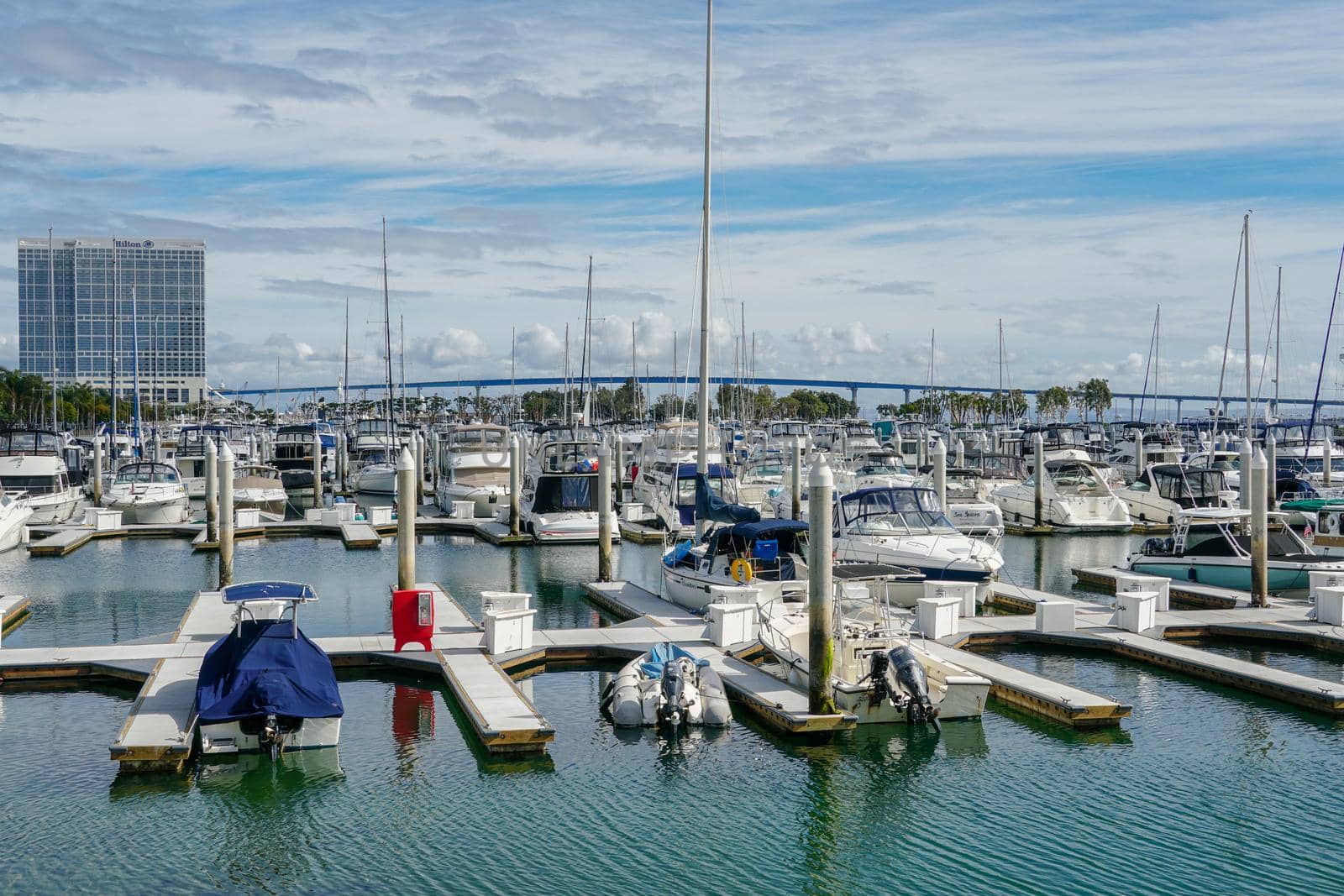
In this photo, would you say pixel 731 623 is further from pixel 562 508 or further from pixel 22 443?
pixel 22 443

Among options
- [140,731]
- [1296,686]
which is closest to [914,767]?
[1296,686]

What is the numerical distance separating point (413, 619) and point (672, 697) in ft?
18.7

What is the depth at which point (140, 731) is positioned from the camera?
1639 centimetres

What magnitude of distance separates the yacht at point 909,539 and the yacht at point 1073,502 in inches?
670

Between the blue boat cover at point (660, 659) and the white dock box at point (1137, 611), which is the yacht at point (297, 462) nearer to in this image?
the blue boat cover at point (660, 659)

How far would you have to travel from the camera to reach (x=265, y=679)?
54.6 ft

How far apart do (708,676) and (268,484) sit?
36.1 m

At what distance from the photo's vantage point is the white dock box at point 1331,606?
79.6 feet

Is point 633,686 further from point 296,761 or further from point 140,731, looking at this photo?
point 140,731

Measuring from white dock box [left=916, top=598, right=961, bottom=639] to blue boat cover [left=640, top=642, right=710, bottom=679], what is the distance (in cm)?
522

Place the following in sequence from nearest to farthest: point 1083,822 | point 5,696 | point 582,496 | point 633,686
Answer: point 1083,822 < point 633,686 < point 5,696 < point 582,496

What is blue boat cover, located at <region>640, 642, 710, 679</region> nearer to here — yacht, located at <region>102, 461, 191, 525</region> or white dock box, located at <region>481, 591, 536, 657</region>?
white dock box, located at <region>481, 591, 536, 657</region>

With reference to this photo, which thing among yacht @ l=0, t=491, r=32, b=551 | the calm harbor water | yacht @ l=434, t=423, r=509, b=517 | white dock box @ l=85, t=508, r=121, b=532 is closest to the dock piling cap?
the calm harbor water

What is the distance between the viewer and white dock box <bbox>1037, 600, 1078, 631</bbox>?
2372cm
